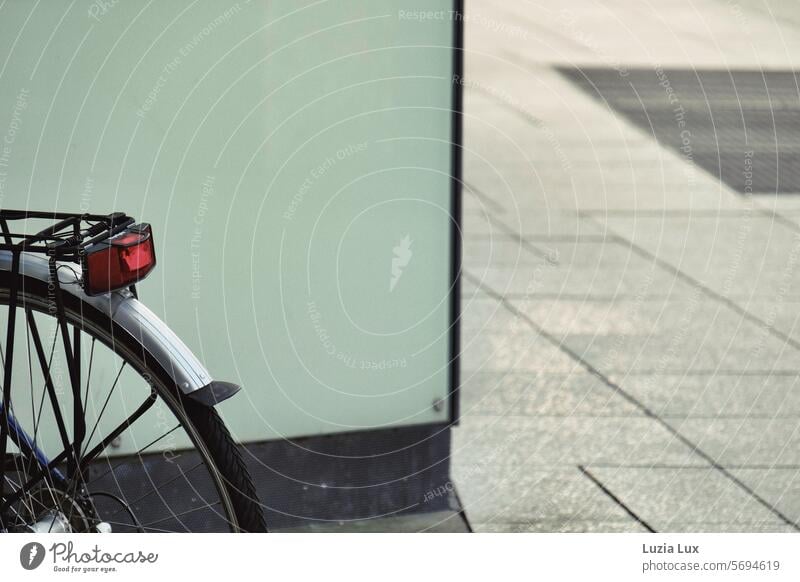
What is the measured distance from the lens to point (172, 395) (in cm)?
241

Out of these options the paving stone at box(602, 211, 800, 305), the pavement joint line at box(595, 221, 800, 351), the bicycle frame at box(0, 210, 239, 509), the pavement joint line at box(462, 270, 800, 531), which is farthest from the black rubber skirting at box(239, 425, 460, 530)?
the paving stone at box(602, 211, 800, 305)

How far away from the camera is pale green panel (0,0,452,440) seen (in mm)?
2957

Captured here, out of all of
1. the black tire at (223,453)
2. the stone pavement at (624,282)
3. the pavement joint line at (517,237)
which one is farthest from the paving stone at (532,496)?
the pavement joint line at (517,237)

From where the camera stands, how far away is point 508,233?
5242 millimetres

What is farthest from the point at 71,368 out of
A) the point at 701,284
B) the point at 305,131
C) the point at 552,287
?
the point at 701,284

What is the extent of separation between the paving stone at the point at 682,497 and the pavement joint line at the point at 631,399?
0.02 metres

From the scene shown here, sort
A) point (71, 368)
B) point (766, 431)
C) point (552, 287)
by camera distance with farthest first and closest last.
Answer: point (552, 287) < point (766, 431) < point (71, 368)

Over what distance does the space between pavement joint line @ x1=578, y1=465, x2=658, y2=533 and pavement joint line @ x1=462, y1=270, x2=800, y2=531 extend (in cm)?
34

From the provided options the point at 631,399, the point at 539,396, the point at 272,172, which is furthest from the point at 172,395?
the point at 631,399

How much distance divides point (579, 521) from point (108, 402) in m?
1.23

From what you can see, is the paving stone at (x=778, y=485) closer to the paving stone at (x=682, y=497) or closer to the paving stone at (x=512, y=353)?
the paving stone at (x=682, y=497)

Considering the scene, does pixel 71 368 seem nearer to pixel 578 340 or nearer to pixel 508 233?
pixel 578 340

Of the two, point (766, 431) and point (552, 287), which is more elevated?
point (552, 287)

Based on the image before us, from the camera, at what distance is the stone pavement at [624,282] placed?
11.4 feet
